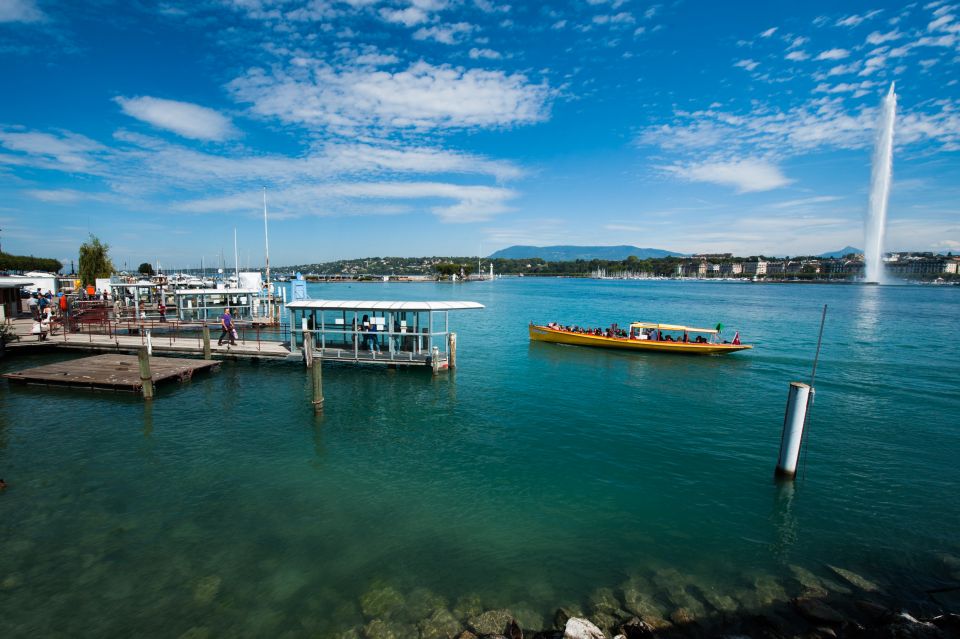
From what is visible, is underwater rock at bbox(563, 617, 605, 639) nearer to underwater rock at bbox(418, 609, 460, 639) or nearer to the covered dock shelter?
underwater rock at bbox(418, 609, 460, 639)

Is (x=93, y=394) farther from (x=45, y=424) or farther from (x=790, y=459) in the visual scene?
(x=790, y=459)

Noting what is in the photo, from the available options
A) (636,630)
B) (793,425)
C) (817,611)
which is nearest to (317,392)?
(636,630)

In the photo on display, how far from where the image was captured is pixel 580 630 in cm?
796

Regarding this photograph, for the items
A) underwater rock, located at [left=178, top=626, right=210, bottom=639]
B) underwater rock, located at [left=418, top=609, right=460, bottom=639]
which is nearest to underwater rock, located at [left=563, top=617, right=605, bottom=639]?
underwater rock, located at [left=418, top=609, right=460, bottom=639]

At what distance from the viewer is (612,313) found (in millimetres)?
77875

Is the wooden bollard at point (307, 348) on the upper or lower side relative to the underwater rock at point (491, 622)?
upper

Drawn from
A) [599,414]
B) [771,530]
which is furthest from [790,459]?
[599,414]

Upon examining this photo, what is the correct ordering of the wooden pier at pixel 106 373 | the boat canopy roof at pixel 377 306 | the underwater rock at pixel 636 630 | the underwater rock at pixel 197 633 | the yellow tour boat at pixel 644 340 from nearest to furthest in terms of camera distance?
the underwater rock at pixel 636 630, the underwater rock at pixel 197 633, the wooden pier at pixel 106 373, the boat canopy roof at pixel 377 306, the yellow tour boat at pixel 644 340

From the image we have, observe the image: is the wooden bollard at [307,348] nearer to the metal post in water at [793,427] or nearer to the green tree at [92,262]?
the metal post in water at [793,427]

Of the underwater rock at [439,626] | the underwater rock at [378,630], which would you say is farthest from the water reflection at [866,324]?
the underwater rock at [378,630]

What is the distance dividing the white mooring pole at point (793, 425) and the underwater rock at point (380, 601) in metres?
10.8

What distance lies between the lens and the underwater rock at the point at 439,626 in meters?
8.34

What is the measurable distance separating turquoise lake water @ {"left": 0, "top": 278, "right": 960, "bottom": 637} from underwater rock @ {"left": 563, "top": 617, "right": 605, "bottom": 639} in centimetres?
93

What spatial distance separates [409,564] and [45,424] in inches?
682
